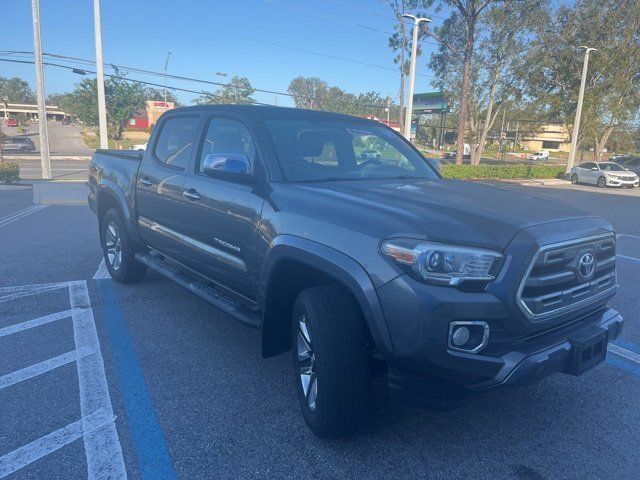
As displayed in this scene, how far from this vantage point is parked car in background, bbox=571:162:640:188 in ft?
85.3

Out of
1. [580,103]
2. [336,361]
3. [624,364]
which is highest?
[580,103]

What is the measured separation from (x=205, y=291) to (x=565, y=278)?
2.60m

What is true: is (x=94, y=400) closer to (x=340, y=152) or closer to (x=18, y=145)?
(x=340, y=152)

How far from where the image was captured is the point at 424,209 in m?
2.72

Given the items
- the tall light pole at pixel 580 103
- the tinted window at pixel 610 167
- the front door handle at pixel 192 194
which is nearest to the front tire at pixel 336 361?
the front door handle at pixel 192 194

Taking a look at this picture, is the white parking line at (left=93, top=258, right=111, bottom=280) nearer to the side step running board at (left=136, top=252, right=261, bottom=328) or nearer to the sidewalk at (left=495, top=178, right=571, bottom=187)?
the side step running board at (left=136, top=252, right=261, bottom=328)

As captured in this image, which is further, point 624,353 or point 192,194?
point 624,353

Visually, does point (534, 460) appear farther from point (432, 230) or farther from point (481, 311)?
point (432, 230)

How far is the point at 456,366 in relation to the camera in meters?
2.32

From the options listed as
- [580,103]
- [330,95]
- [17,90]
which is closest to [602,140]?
[580,103]

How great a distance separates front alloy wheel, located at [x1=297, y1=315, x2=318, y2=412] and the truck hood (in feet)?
2.22

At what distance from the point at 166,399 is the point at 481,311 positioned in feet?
6.98

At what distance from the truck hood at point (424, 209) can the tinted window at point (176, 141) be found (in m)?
1.52

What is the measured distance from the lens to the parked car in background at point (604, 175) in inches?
1024
